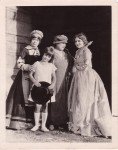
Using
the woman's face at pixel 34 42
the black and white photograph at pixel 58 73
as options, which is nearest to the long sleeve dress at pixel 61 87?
the black and white photograph at pixel 58 73

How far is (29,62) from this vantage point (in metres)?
1.89

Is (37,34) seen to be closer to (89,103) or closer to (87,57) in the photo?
(87,57)

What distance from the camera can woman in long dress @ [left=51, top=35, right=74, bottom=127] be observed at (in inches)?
74.7

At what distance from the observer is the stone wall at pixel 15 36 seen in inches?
74.4

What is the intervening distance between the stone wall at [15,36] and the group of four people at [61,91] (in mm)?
29

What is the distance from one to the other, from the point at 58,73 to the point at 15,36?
287mm

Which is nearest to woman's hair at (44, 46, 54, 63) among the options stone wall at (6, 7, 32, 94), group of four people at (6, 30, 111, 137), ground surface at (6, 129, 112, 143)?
group of four people at (6, 30, 111, 137)

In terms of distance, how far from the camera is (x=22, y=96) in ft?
6.20

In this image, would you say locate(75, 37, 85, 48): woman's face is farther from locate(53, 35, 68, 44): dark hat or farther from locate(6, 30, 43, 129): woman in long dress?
locate(6, 30, 43, 129): woman in long dress

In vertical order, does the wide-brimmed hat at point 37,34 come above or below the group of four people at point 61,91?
above

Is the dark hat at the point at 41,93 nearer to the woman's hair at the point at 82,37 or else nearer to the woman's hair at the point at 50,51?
the woman's hair at the point at 50,51

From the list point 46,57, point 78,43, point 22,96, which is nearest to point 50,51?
point 46,57
